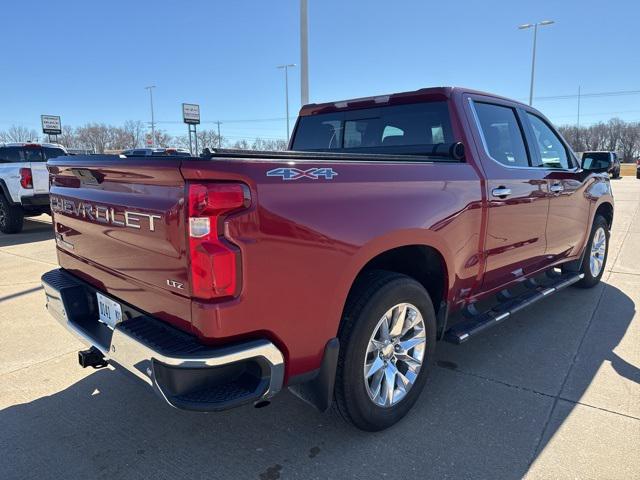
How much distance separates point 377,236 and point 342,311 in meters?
0.42

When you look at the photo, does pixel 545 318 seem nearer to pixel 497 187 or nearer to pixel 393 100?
pixel 497 187

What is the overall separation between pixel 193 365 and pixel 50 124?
4349 cm

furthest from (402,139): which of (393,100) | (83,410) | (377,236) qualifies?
(83,410)

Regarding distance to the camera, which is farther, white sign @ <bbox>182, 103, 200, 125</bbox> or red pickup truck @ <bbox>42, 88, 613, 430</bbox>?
white sign @ <bbox>182, 103, 200, 125</bbox>

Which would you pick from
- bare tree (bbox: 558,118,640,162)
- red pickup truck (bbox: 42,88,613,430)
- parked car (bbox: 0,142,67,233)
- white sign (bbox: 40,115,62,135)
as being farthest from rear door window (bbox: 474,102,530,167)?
bare tree (bbox: 558,118,640,162)

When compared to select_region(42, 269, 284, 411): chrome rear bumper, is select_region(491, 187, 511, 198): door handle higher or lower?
higher

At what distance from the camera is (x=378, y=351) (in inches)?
104

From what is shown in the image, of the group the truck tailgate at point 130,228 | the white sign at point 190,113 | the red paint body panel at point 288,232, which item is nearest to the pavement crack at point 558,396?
the red paint body panel at point 288,232

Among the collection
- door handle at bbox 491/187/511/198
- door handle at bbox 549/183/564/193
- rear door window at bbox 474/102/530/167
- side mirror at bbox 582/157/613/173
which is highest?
rear door window at bbox 474/102/530/167

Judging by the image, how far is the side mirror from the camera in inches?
192

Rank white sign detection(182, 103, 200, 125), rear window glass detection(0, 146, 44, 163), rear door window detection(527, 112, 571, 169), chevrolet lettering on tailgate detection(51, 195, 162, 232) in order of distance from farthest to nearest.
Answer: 1. white sign detection(182, 103, 200, 125)
2. rear window glass detection(0, 146, 44, 163)
3. rear door window detection(527, 112, 571, 169)
4. chevrolet lettering on tailgate detection(51, 195, 162, 232)

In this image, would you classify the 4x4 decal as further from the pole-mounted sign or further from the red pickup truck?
the pole-mounted sign

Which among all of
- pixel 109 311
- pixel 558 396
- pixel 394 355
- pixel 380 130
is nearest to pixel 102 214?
pixel 109 311

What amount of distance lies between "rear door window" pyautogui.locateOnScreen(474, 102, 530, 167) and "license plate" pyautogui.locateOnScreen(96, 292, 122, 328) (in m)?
2.62
